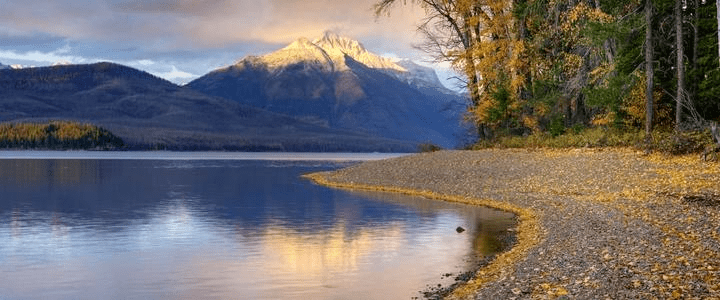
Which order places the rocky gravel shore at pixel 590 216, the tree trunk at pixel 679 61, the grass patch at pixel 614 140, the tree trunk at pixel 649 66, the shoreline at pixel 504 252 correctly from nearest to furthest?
the rocky gravel shore at pixel 590 216
the shoreline at pixel 504 252
the grass patch at pixel 614 140
the tree trunk at pixel 679 61
the tree trunk at pixel 649 66

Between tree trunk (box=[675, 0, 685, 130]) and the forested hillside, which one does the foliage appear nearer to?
the forested hillside

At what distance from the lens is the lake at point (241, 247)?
19828mm

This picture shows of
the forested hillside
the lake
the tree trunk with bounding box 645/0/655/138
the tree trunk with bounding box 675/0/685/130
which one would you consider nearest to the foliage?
the forested hillside

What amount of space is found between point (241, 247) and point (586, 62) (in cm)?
3345

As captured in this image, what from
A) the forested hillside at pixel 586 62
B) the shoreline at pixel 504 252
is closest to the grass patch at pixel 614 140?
the forested hillside at pixel 586 62

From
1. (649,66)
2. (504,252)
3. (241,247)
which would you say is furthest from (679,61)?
(241,247)

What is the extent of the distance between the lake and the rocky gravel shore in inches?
81.8

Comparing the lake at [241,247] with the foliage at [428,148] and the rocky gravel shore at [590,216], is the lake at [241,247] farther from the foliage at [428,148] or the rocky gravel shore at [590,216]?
the foliage at [428,148]

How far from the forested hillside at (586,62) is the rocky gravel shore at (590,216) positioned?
4.05 metres

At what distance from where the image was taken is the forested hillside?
44.1m

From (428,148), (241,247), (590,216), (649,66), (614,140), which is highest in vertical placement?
(649,66)

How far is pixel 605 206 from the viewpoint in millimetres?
31812

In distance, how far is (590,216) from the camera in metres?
29.0

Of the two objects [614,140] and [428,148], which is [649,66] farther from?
[428,148]
